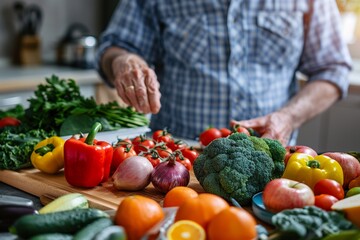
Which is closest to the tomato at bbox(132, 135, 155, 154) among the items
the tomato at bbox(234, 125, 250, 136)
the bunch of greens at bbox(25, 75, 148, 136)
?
the bunch of greens at bbox(25, 75, 148, 136)

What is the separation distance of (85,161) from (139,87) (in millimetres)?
437

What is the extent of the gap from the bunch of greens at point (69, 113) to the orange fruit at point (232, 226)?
2.73ft

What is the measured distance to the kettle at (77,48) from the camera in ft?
12.1

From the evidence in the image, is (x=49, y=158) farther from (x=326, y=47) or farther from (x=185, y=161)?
(x=326, y=47)

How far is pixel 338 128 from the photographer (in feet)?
10.0

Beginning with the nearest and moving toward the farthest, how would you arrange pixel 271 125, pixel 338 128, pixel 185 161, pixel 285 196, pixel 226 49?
pixel 285 196 < pixel 185 161 < pixel 271 125 < pixel 226 49 < pixel 338 128

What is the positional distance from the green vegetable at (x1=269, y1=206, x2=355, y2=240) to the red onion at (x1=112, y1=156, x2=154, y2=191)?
426mm

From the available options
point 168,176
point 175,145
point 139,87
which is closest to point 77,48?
point 139,87

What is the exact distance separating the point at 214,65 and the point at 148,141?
26.7 inches

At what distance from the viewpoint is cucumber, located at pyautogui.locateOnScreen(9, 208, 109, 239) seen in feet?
3.05

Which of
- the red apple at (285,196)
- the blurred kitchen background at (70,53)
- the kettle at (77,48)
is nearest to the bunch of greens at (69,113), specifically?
the red apple at (285,196)

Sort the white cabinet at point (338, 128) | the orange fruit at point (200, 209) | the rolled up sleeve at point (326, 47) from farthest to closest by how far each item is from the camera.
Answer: the white cabinet at point (338, 128) → the rolled up sleeve at point (326, 47) → the orange fruit at point (200, 209)

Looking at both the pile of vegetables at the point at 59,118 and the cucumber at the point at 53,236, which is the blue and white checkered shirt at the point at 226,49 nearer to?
the pile of vegetables at the point at 59,118

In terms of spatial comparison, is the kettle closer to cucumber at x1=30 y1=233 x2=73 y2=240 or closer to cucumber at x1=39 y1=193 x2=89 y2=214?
cucumber at x1=39 y1=193 x2=89 y2=214
